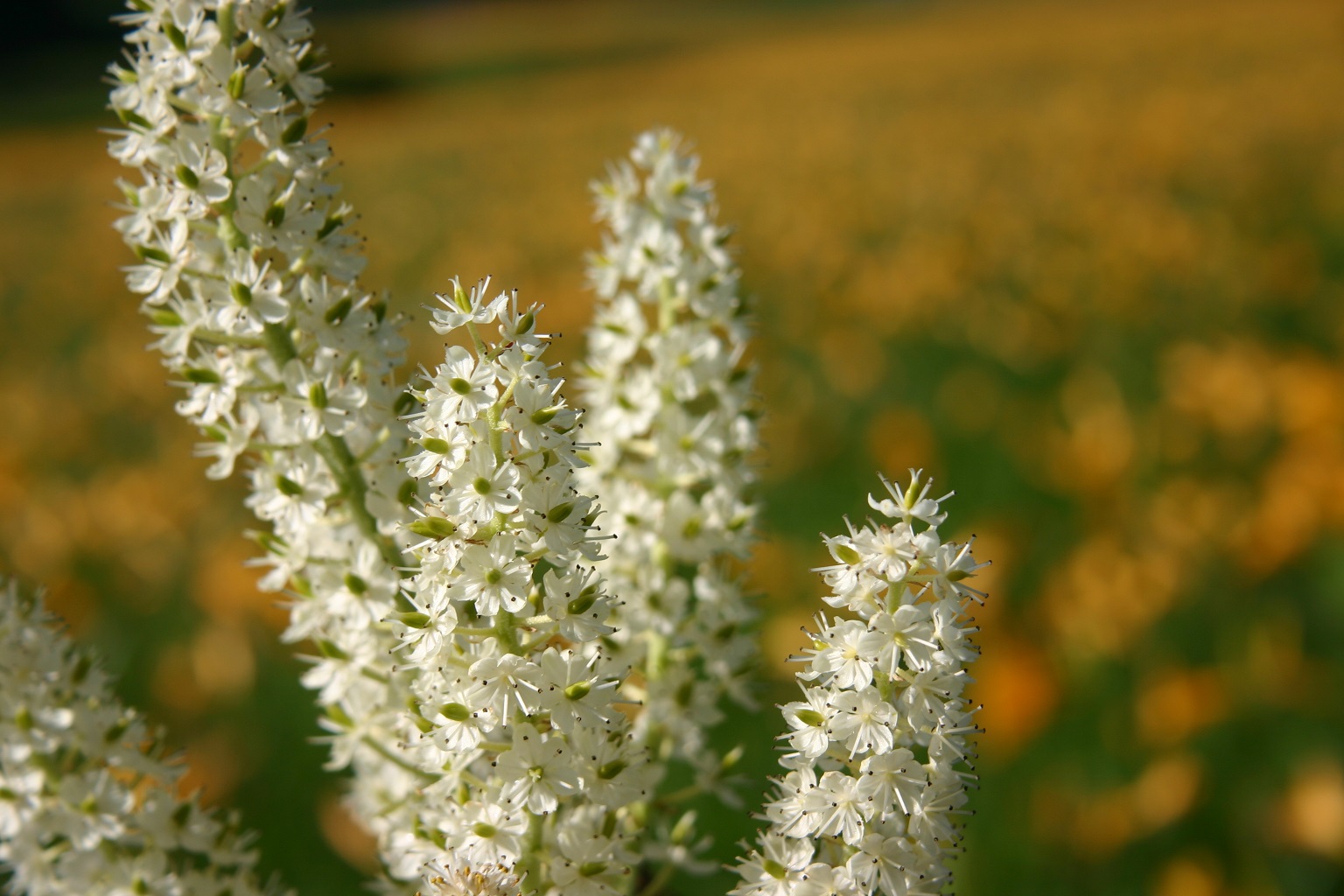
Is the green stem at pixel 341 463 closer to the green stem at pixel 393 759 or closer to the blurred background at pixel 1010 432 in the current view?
the green stem at pixel 393 759

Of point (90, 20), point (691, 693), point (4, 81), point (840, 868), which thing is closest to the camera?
point (840, 868)

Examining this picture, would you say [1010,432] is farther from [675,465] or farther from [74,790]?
[74,790]

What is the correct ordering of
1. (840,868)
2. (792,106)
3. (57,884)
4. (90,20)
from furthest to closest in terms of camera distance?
(90,20)
(792,106)
(57,884)
(840,868)

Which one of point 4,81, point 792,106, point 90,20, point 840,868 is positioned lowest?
point 840,868

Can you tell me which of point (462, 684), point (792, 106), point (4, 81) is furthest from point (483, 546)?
point (4, 81)

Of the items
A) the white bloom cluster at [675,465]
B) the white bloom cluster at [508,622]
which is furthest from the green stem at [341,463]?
the white bloom cluster at [675,465]

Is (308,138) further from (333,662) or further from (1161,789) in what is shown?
(1161,789)
